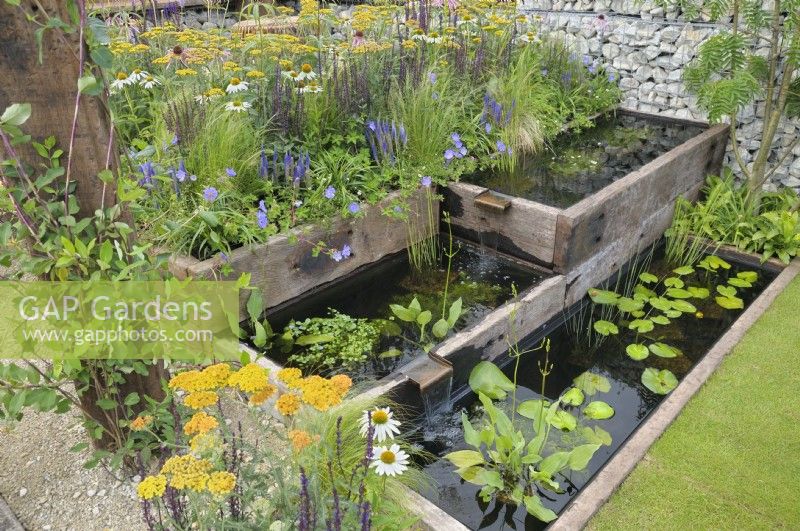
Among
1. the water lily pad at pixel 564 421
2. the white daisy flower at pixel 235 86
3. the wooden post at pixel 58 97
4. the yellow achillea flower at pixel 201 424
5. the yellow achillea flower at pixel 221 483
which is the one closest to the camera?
the yellow achillea flower at pixel 221 483

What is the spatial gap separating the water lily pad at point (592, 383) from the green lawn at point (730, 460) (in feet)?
1.31

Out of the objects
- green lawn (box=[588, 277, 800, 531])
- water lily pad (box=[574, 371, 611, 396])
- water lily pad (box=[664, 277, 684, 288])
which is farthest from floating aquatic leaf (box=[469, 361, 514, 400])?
water lily pad (box=[664, 277, 684, 288])

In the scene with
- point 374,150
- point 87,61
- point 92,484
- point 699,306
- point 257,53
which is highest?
point 87,61

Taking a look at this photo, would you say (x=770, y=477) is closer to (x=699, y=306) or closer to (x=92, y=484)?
(x=699, y=306)

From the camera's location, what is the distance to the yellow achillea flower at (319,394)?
1340mm

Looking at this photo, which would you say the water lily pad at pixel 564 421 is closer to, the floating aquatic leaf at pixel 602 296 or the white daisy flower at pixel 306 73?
the floating aquatic leaf at pixel 602 296

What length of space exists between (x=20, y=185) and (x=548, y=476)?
71.0 inches

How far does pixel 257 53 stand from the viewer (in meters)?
3.89

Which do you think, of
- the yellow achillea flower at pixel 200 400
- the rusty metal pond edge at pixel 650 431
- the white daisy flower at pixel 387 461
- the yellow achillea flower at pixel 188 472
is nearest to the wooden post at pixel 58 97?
the yellow achillea flower at pixel 200 400

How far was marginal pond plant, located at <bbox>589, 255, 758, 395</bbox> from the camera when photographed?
3148mm

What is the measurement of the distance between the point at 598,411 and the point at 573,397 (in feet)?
0.40

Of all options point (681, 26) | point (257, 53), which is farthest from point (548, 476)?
point (681, 26)

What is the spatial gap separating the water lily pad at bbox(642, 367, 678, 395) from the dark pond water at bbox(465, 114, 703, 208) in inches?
42.5

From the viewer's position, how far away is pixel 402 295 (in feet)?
11.1
